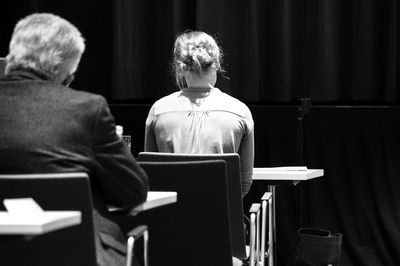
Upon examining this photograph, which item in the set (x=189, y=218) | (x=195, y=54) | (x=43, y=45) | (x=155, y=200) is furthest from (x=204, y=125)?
(x=43, y=45)

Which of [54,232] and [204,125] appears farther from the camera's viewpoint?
[204,125]

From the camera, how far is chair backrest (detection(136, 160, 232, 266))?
104 inches

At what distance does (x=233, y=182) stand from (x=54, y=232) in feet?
3.58

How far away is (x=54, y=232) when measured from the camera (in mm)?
1961

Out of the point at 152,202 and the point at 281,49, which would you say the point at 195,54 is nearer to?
the point at 152,202

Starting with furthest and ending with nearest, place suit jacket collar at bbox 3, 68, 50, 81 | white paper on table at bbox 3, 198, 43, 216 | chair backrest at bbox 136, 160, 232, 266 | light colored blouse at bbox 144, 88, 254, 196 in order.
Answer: light colored blouse at bbox 144, 88, 254, 196 < chair backrest at bbox 136, 160, 232, 266 < suit jacket collar at bbox 3, 68, 50, 81 < white paper on table at bbox 3, 198, 43, 216

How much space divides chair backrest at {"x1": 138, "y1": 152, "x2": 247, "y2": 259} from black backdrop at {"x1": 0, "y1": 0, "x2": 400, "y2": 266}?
1.79 meters

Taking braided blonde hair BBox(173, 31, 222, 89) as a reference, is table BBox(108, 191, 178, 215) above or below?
below

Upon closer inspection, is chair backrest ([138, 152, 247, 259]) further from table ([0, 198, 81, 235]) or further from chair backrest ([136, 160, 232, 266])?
table ([0, 198, 81, 235])

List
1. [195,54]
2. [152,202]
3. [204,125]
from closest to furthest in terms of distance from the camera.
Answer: [152,202]
[204,125]
[195,54]

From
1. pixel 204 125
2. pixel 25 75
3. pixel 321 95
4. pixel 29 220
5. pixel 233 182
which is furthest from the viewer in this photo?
pixel 321 95

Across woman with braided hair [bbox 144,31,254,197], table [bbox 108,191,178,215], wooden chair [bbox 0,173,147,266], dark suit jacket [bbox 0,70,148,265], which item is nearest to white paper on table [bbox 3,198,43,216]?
wooden chair [bbox 0,173,147,266]

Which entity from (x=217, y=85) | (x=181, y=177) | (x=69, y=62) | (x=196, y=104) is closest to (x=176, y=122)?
(x=196, y=104)

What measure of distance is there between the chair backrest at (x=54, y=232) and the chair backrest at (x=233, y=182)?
0.96 m
